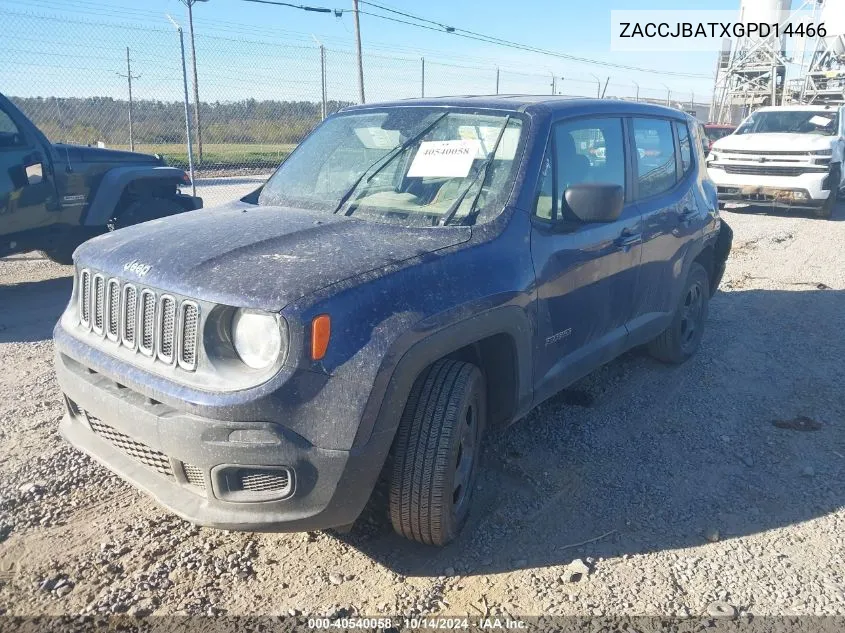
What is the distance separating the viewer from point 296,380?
2281mm

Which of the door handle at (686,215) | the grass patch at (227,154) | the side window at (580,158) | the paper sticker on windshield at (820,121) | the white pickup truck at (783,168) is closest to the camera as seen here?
the side window at (580,158)

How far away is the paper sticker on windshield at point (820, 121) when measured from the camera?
1281 cm

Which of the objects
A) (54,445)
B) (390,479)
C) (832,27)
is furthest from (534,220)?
(832,27)

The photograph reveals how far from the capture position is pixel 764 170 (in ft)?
39.3

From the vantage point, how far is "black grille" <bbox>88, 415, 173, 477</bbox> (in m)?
2.54

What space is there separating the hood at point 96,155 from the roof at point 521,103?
4056 mm

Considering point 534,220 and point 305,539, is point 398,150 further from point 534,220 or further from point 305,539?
point 305,539

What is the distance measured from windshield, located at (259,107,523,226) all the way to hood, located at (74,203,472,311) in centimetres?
15

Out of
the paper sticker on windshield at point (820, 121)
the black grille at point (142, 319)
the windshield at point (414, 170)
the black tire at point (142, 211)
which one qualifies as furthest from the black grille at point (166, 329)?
the paper sticker on windshield at point (820, 121)

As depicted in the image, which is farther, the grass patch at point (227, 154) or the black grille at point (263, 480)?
the grass patch at point (227, 154)

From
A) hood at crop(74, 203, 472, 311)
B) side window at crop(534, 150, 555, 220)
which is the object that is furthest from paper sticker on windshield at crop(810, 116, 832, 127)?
hood at crop(74, 203, 472, 311)

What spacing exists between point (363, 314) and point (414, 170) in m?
1.25

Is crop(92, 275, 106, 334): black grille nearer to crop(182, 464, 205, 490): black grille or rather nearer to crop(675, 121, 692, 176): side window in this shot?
crop(182, 464, 205, 490): black grille

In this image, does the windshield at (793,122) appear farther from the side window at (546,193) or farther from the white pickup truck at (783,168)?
the side window at (546,193)
